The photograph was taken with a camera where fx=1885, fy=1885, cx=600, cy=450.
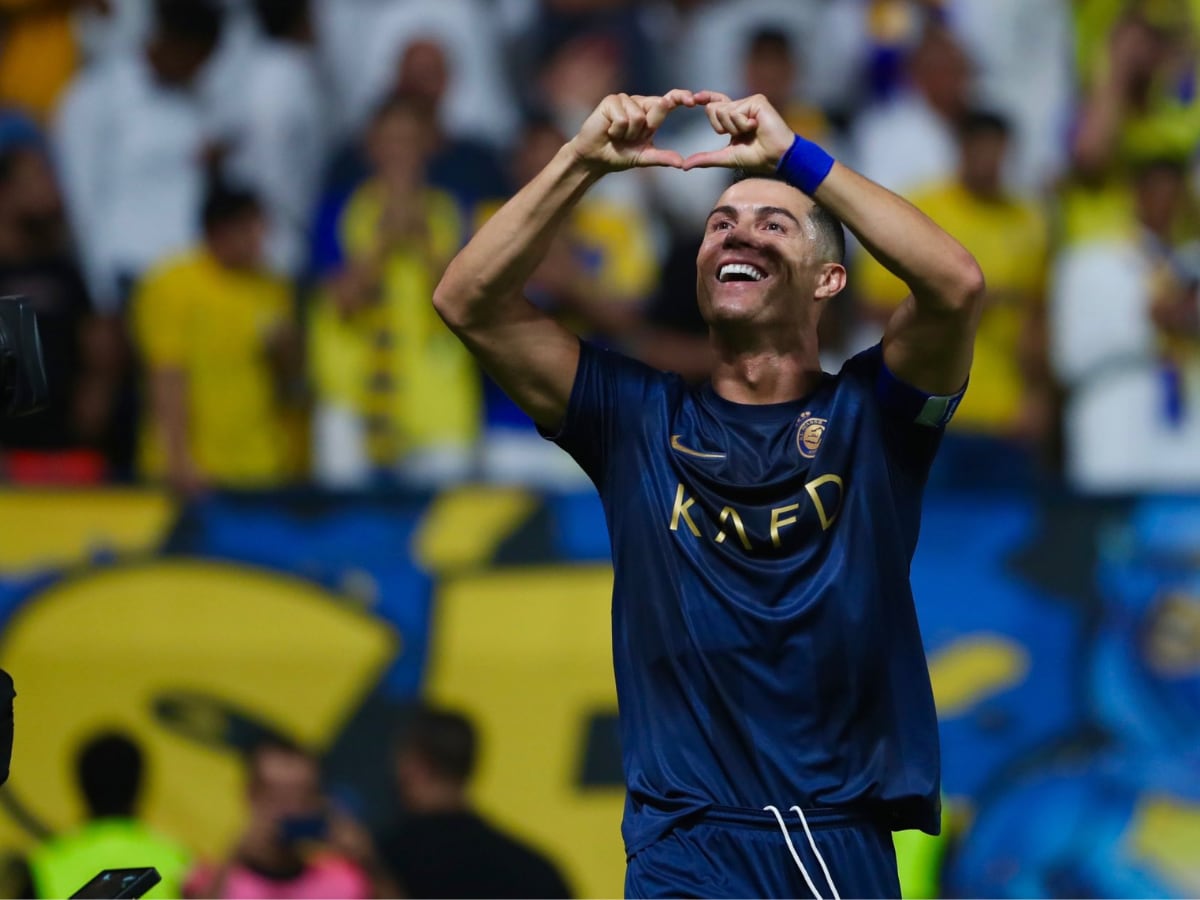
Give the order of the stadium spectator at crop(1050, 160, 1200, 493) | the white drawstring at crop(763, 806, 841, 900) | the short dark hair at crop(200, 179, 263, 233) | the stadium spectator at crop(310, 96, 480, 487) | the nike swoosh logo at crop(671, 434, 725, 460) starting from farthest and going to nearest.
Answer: the short dark hair at crop(200, 179, 263, 233) → the stadium spectator at crop(310, 96, 480, 487) → the stadium spectator at crop(1050, 160, 1200, 493) → the nike swoosh logo at crop(671, 434, 725, 460) → the white drawstring at crop(763, 806, 841, 900)

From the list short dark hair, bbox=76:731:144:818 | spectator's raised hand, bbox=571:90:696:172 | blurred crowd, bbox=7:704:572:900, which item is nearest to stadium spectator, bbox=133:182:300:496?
short dark hair, bbox=76:731:144:818

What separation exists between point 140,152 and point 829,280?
5.13 metres

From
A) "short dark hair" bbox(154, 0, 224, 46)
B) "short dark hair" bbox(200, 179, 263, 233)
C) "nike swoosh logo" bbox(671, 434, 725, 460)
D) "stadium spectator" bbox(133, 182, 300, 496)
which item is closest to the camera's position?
"nike swoosh logo" bbox(671, 434, 725, 460)

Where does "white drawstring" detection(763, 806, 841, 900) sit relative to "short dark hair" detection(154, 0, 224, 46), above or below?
below

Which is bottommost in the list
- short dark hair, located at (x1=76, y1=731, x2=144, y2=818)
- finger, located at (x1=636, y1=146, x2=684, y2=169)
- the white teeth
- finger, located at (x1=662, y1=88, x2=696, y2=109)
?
short dark hair, located at (x1=76, y1=731, x2=144, y2=818)

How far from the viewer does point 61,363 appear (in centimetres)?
798

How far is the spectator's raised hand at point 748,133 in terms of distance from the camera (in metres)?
3.74

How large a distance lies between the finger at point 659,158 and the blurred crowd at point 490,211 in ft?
11.4

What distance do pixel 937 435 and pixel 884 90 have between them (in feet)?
14.6

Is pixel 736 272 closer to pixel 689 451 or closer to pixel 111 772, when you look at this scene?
pixel 689 451

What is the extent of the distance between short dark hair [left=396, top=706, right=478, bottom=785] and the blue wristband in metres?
3.69

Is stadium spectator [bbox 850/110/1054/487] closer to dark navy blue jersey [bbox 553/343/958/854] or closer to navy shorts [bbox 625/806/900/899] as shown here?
dark navy blue jersey [bbox 553/343/958/854]

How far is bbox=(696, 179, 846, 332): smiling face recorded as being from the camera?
3.87 m

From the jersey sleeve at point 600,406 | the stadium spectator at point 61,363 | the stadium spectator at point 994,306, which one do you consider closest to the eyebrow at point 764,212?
the jersey sleeve at point 600,406
